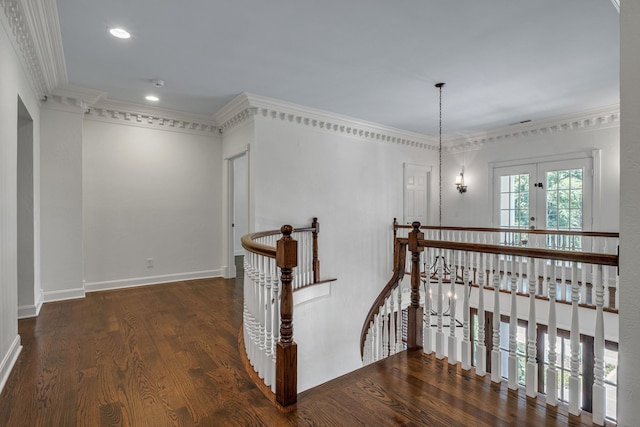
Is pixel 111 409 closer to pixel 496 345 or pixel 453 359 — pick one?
pixel 453 359

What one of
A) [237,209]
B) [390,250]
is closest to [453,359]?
[390,250]

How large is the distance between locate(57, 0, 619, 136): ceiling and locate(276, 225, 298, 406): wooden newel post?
76.8 inches

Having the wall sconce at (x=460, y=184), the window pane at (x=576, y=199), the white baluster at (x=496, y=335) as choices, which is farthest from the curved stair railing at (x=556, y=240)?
the white baluster at (x=496, y=335)

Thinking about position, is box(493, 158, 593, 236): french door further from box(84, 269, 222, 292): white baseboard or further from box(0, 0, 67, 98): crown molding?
box(0, 0, 67, 98): crown molding

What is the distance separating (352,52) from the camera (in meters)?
3.25

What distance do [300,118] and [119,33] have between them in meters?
2.66

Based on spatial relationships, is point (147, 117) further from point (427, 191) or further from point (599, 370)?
point (599, 370)

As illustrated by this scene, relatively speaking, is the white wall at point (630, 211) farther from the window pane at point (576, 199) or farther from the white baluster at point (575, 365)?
the window pane at point (576, 199)

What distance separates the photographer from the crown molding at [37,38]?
95.7 inches

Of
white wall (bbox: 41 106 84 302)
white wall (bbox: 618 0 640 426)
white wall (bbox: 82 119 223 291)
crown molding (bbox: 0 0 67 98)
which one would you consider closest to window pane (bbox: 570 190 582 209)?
white wall (bbox: 618 0 640 426)

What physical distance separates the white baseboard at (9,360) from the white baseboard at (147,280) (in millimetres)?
2013

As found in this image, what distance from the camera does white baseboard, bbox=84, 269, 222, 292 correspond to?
4676 mm

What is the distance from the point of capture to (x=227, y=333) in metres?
3.14

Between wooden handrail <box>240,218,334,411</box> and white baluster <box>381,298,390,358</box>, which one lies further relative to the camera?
white baluster <box>381,298,390,358</box>
